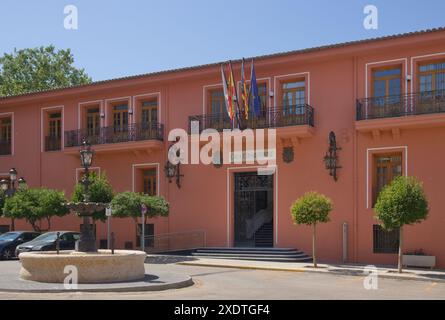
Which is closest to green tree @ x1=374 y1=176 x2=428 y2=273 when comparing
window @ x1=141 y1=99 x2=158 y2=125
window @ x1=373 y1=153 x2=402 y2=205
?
window @ x1=373 y1=153 x2=402 y2=205

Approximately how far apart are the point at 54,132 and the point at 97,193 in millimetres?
7391

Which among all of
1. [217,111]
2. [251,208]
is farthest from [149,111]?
[251,208]

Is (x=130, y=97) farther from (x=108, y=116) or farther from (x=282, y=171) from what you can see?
(x=282, y=171)

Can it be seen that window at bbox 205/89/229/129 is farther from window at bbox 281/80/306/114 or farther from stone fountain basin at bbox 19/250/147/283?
stone fountain basin at bbox 19/250/147/283

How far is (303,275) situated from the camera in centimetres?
1944

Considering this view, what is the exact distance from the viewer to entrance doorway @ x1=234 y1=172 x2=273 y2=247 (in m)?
26.7

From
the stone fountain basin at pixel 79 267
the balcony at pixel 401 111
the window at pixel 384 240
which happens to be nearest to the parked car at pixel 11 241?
the stone fountain basin at pixel 79 267

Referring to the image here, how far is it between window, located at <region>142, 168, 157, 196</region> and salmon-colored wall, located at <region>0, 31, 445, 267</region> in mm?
675

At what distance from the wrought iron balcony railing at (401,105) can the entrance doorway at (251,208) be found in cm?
555

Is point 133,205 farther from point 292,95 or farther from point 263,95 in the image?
point 292,95

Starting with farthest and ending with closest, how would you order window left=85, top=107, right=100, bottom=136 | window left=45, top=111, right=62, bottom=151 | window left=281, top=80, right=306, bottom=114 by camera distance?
window left=45, top=111, right=62, bottom=151
window left=85, top=107, right=100, bottom=136
window left=281, top=80, right=306, bottom=114
